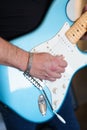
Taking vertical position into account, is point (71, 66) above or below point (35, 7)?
below

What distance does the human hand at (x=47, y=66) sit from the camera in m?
0.87

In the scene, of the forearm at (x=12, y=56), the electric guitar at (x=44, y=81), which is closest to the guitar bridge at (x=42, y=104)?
the electric guitar at (x=44, y=81)

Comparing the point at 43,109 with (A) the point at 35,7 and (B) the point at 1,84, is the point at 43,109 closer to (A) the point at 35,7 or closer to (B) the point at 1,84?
(B) the point at 1,84

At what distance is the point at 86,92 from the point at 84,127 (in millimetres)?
430

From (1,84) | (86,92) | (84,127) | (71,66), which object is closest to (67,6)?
(71,66)

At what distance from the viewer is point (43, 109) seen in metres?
0.95

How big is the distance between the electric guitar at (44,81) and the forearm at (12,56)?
0.25 ft

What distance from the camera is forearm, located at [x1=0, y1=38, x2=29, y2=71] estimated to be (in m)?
0.82

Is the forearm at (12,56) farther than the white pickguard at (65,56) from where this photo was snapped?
No

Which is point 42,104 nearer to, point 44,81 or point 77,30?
Answer: point 44,81

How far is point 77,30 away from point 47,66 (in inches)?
6.9

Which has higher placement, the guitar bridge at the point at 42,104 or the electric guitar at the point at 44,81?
the electric guitar at the point at 44,81

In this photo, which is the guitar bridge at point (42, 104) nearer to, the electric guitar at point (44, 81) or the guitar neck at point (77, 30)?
the electric guitar at point (44, 81)

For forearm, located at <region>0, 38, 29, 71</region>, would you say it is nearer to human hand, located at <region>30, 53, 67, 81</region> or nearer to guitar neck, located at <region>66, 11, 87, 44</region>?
human hand, located at <region>30, 53, 67, 81</region>
